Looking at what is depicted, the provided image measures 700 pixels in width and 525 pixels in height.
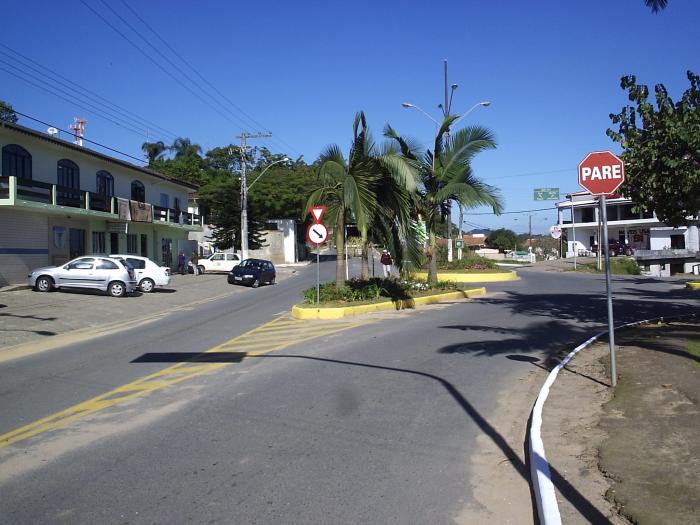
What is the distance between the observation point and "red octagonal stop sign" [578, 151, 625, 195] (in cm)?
801

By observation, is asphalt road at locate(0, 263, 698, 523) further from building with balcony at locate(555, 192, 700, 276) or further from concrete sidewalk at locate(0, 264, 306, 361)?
building with balcony at locate(555, 192, 700, 276)

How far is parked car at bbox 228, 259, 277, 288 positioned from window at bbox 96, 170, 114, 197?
25.9ft

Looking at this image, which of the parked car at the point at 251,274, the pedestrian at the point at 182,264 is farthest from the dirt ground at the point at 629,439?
the pedestrian at the point at 182,264

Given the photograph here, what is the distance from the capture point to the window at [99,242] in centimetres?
3169

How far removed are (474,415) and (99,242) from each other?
96.2 feet

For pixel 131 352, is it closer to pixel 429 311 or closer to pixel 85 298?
pixel 429 311

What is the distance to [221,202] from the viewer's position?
174 ft

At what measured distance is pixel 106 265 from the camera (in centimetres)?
2336

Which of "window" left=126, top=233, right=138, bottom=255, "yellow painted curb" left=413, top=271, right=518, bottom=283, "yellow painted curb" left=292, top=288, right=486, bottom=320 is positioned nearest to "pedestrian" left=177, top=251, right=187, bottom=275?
"window" left=126, top=233, right=138, bottom=255

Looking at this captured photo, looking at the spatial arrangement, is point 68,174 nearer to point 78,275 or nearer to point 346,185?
point 78,275

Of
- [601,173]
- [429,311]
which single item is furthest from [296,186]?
[601,173]

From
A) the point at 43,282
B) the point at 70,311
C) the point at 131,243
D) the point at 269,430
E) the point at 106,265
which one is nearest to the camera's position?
the point at 269,430

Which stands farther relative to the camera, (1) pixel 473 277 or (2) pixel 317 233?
(1) pixel 473 277

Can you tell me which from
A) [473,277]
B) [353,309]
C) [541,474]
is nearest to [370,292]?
[353,309]
